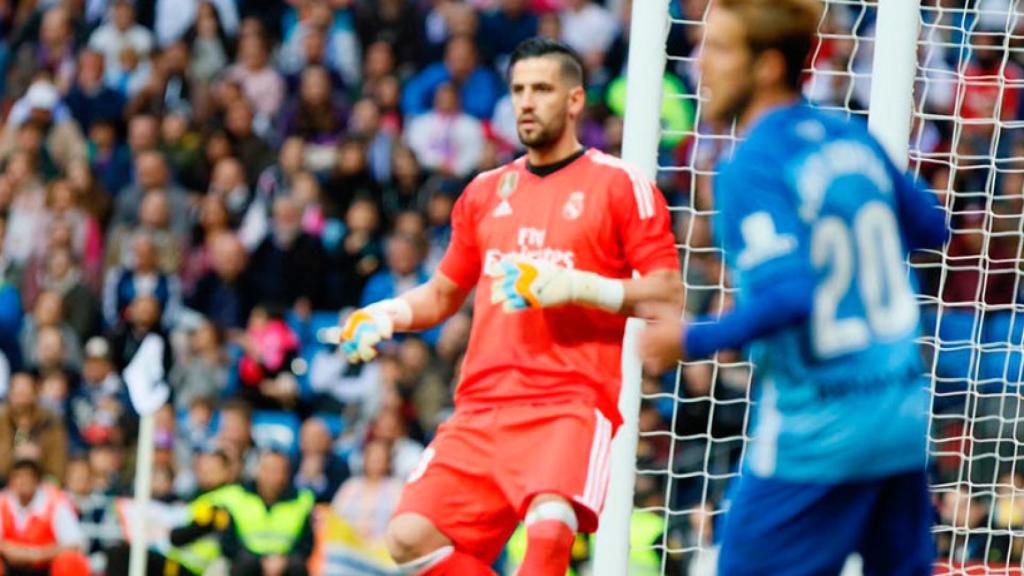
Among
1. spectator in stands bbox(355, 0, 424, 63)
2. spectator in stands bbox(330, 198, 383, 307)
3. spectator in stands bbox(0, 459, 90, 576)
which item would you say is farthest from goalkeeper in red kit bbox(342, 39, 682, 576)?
spectator in stands bbox(355, 0, 424, 63)

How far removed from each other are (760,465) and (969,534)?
3900 mm

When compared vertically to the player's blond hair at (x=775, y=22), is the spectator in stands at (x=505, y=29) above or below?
above

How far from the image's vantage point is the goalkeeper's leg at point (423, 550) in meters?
6.09

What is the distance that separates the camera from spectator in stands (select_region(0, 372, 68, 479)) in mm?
12078

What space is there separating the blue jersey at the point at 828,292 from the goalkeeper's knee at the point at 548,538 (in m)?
1.51

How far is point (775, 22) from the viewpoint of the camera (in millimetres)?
4465

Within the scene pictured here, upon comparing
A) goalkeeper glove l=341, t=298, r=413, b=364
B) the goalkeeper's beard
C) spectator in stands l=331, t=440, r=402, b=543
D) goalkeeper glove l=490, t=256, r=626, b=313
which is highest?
the goalkeeper's beard

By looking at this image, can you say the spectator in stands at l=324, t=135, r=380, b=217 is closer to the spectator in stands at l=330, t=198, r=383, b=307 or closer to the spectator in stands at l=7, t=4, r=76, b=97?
the spectator in stands at l=330, t=198, r=383, b=307

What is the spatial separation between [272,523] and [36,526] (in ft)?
5.03

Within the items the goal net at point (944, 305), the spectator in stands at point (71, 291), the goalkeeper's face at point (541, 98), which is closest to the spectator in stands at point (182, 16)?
the spectator in stands at point (71, 291)

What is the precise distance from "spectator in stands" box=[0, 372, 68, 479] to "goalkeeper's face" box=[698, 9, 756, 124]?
8.29 metres

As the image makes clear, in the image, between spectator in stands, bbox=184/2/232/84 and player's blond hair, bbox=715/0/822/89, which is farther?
spectator in stands, bbox=184/2/232/84

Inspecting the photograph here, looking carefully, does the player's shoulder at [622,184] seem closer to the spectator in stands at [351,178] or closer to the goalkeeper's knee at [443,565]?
the goalkeeper's knee at [443,565]

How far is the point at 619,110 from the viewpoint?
1279 centimetres
